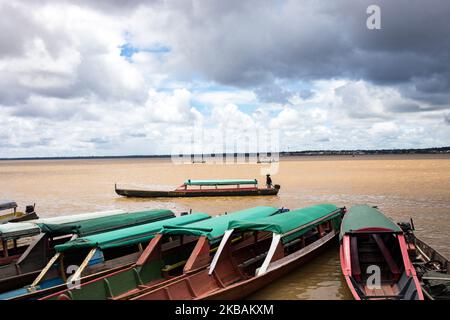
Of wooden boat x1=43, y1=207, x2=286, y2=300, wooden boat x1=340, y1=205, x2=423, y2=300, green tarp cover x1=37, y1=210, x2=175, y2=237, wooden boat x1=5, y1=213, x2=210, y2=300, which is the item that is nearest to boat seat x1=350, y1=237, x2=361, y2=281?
wooden boat x1=340, y1=205, x2=423, y2=300

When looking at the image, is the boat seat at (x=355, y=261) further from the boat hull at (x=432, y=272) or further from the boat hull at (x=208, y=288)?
the boat hull at (x=208, y=288)

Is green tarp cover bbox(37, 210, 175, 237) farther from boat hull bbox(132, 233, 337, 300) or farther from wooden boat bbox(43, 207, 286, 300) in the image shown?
boat hull bbox(132, 233, 337, 300)

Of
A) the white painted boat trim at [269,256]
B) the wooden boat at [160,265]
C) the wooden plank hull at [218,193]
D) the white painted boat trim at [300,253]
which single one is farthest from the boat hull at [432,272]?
the wooden plank hull at [218,193]

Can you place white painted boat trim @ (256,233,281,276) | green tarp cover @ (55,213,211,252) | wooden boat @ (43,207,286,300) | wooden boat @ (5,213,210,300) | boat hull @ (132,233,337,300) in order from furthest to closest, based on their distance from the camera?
green tarp cover @ (55,213,211,252) < white painted boat trim @ (256,233,281,276) < wooden boat @ (5,213,210,300) < wooden boat @ (43,207,286,300) < boat hull @ (132,233,337,300)

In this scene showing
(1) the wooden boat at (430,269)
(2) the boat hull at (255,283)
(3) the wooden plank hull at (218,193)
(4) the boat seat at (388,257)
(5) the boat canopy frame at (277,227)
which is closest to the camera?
(2) the boat hull at (255,283)

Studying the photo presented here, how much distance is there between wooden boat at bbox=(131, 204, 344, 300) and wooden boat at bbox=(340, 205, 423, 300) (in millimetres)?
1560

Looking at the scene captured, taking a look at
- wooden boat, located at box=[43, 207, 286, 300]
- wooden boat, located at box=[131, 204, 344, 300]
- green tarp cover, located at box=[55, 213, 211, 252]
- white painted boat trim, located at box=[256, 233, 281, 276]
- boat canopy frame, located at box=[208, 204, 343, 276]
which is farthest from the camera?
boat canopy frame, located at box=[208, 204, 343, 276]

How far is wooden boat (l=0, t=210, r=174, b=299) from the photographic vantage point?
11998mm

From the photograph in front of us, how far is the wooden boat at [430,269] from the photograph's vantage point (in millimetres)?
9773

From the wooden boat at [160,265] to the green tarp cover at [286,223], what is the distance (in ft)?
2.79
